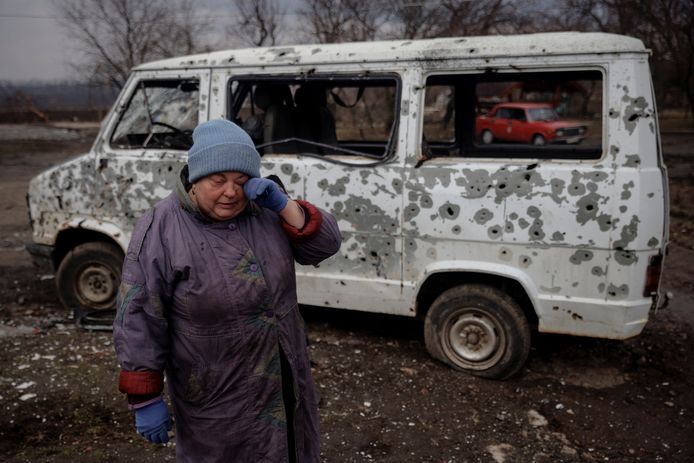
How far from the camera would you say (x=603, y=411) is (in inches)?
152

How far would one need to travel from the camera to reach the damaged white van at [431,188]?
3.69 meters

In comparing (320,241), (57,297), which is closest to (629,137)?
(320,241)

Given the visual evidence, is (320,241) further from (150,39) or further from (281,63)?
(150,39)

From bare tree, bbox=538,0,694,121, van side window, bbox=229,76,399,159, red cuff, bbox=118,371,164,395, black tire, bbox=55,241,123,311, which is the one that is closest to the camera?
red cuff, bbox=118,371,164,395

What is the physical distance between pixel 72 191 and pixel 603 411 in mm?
4502

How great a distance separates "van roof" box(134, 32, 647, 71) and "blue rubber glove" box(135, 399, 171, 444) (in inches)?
116

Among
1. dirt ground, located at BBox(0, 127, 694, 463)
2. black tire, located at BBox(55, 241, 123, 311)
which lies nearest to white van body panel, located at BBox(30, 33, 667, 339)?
dirt ground, located at BBox(0, 127, 694, 463)

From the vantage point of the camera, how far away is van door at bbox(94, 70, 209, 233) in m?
4.73

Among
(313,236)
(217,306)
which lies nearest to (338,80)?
(313,236)

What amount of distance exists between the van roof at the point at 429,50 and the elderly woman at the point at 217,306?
2.29 m

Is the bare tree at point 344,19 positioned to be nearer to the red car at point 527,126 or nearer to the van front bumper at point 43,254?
the red car at point 527,126

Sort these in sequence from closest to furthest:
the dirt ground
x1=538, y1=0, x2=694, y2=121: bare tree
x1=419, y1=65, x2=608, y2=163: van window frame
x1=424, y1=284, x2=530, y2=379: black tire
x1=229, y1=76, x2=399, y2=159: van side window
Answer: the dirt ground, x1=419, y1=65, x2=608, y2=163: van window frame, x1=424, y1=284, x2=530, y2=379: black tire, x1=229, y1=76, x2=399, y2=159: van side window, x1=538, y1=0, x2=694, y2=121: bare tree

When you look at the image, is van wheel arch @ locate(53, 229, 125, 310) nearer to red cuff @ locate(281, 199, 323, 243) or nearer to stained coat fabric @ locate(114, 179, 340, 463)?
stained coat fabric @ locate(114, 179, 340, 463)

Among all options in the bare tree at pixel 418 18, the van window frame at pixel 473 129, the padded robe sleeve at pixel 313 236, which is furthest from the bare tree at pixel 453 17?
the padded robe sleeve at pixel 313 236
